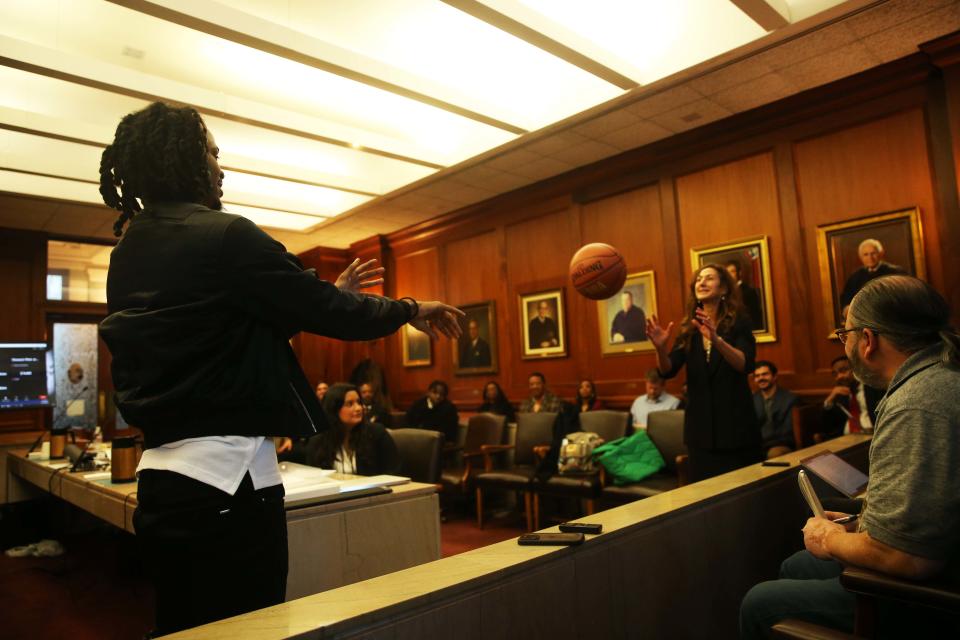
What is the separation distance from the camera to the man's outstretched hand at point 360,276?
1.45 m

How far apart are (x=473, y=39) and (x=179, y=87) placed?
7.05ft

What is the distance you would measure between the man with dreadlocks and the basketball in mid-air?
8.73 ft

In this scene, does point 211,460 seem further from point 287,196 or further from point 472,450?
point 287,196

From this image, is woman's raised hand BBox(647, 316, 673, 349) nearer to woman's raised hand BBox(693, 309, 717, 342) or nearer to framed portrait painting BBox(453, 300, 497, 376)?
woman's raised hand BBox(693, 309, 717, 342)

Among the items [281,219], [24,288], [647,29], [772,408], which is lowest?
[772,408]

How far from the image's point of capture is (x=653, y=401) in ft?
18.2

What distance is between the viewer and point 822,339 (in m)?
5.00

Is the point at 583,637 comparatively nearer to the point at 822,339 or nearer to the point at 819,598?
the point at 819,598

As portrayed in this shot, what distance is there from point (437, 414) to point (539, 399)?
3.79ft

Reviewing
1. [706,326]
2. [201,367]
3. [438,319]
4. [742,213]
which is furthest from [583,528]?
[742,213]

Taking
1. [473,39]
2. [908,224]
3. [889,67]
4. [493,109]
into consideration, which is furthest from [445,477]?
[889,67]

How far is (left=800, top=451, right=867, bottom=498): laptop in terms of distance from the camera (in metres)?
1.94

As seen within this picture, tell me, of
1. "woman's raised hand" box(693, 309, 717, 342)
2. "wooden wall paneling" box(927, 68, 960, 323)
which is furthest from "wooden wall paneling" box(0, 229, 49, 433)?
"wooden wall paneling" box(927, 68, 960, 323)

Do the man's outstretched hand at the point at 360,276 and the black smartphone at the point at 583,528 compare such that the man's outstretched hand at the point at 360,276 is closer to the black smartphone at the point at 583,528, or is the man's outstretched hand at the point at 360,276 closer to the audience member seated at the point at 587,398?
the black smartphone at the point at 583,528
